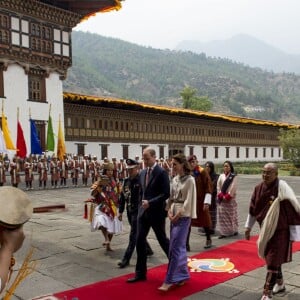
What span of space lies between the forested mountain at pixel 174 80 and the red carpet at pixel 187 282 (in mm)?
106022

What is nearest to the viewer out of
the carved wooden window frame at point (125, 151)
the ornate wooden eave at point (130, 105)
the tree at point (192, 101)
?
the ornate wooden eave at point (130, 105)

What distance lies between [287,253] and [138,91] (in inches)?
5115

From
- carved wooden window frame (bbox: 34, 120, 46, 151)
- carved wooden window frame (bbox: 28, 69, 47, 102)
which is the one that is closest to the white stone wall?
carved wooden window frame (bbox: 34, 120, 46, 151)

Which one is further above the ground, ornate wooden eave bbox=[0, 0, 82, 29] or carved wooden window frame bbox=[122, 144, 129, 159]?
ornate wooden eave bbox=[0, 0, 82, 29]

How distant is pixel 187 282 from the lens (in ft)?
17.4

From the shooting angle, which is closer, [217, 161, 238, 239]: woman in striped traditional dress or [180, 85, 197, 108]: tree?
[217, 161, 238, 239]: woman in striped traditional dress

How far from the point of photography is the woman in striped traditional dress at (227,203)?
8.47 m

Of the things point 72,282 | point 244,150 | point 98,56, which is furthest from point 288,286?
point 98,56

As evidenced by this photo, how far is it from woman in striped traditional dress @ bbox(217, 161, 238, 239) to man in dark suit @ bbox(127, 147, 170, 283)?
3.25 meters

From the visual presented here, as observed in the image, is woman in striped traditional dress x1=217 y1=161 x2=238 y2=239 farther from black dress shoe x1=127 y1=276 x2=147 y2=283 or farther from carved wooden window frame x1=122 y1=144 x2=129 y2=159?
carved wooden window frame x1=122 y1=144 x2=129 y2=159

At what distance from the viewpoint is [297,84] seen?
170250 millimetres

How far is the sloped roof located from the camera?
86.7 ft

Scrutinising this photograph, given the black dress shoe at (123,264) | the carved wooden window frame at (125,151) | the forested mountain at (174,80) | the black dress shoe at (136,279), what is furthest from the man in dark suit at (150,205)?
the forested mountain at (174,80)

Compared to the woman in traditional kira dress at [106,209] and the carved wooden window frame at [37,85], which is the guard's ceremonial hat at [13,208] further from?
the carved wooden window frame at [37,85]
